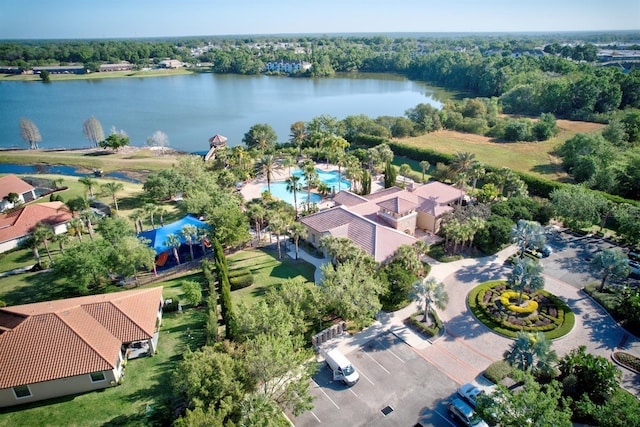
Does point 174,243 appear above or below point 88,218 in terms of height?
below

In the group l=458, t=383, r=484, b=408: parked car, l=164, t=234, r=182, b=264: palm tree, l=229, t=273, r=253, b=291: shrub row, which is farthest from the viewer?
l=164, t=234, r=182, b=264: palm tree

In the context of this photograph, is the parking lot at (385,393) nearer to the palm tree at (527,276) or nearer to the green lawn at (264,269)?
the green lawn at (264,269)

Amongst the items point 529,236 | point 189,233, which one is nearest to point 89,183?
point 189,233

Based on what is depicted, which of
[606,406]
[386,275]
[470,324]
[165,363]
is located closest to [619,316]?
[470,324]

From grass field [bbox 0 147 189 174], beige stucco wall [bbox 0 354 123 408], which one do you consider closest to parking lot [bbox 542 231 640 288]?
beige stucco wall [bbox 0 354 123 408]

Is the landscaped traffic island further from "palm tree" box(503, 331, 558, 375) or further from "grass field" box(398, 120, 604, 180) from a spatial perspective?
"grass field" box(398, 120, 604, 180)

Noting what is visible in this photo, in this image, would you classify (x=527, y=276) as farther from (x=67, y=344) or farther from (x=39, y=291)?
(x=39, y=291)

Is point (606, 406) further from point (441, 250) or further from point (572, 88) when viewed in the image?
point (572, 88)
